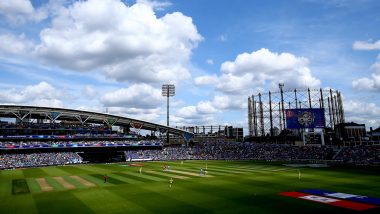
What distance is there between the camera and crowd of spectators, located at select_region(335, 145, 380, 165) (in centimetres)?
6425

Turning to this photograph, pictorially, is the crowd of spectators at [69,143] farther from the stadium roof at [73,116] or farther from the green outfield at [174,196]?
the green outfield at [174,196]

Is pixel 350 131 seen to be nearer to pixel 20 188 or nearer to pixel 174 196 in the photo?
pixel 174 196

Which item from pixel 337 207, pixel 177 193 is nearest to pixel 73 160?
pixel 177 193

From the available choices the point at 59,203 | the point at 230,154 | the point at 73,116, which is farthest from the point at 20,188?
the point at 230,154

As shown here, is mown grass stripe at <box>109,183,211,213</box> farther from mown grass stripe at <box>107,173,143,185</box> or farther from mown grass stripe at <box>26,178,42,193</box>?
mown grass stripe at <box>26,178,42,193</box>

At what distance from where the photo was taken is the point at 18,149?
249 feet

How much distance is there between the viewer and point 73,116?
286 feet

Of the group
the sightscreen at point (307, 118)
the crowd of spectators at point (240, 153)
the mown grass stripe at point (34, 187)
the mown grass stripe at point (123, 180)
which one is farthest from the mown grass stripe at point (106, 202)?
the sightscreen at point (307, 118)

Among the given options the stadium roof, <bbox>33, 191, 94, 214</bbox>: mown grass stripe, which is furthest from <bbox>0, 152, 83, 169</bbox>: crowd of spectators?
<bbox>33, 191, 94, 214</bbox>: mown grass stripe

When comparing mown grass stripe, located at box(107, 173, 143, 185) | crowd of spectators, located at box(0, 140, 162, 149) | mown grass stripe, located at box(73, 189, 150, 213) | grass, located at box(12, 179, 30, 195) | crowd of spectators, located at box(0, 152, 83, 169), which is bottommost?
grass, located at box(12, 179, 30, 195)

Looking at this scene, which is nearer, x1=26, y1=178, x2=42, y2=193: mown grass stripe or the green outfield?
the green outfield

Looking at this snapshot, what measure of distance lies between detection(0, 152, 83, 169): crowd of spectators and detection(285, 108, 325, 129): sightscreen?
59.0 metres

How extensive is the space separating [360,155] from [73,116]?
80.2 metres

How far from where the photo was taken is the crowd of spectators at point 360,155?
64.2m
